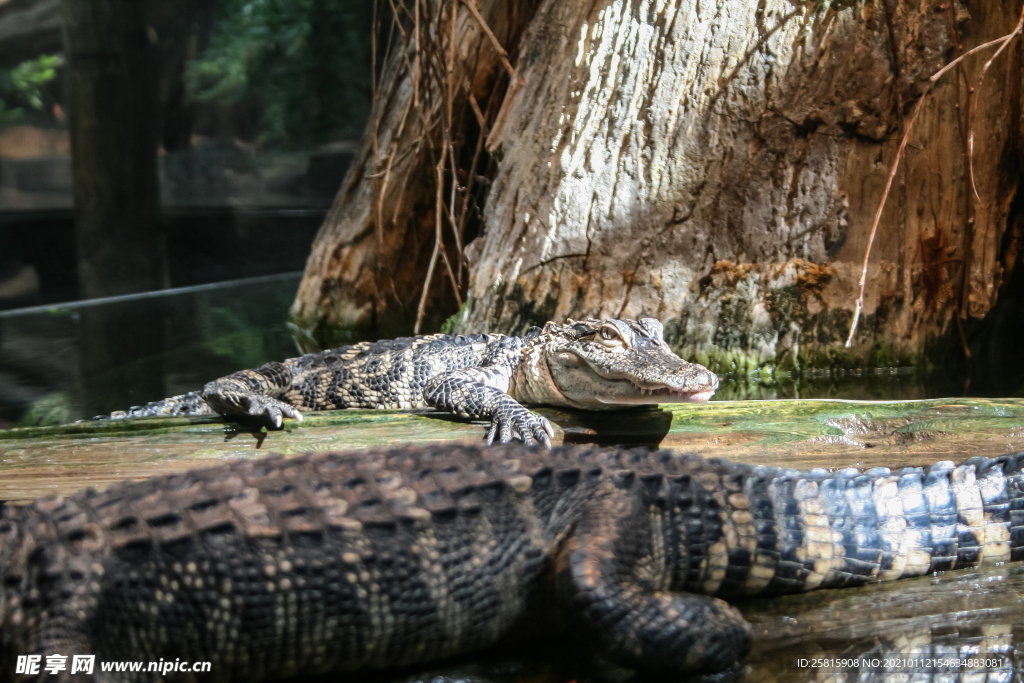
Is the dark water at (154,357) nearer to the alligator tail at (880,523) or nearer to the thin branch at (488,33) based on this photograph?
the alligator tail at (880,523)

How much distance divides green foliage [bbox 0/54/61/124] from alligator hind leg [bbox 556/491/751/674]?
6.50m

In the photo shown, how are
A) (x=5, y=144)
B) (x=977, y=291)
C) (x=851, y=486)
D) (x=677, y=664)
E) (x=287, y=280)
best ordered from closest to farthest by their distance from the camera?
(x=677, y=664), (x=851, y=486), (x=977, y=291), (x=5, y=144), (x=287, y=280)

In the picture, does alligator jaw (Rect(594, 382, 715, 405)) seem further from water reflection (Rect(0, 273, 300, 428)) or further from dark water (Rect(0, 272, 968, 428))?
water reflection (Rect(0, 273, 300, 428))

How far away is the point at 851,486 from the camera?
1.76 m

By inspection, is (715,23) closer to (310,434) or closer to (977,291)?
(977,291)

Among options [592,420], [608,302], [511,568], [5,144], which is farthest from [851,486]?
[5,144]

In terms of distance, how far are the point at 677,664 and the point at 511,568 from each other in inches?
15.1

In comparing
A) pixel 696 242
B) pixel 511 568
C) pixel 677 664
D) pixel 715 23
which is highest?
pixel 715 23

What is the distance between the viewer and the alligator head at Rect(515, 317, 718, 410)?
2.34 m

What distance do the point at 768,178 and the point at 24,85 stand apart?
19.3ft

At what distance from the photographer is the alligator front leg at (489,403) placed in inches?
98.9

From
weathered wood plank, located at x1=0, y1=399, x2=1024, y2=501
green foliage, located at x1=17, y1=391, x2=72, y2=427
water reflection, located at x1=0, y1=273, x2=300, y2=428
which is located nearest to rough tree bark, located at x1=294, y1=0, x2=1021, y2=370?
weathered wood plank, located at x1=0, y1=399, x2=1024, y2=501

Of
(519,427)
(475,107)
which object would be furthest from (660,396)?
(475,107)

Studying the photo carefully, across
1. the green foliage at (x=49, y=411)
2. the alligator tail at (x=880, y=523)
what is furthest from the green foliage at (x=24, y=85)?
the alligator tail at (x=880, y=523)
